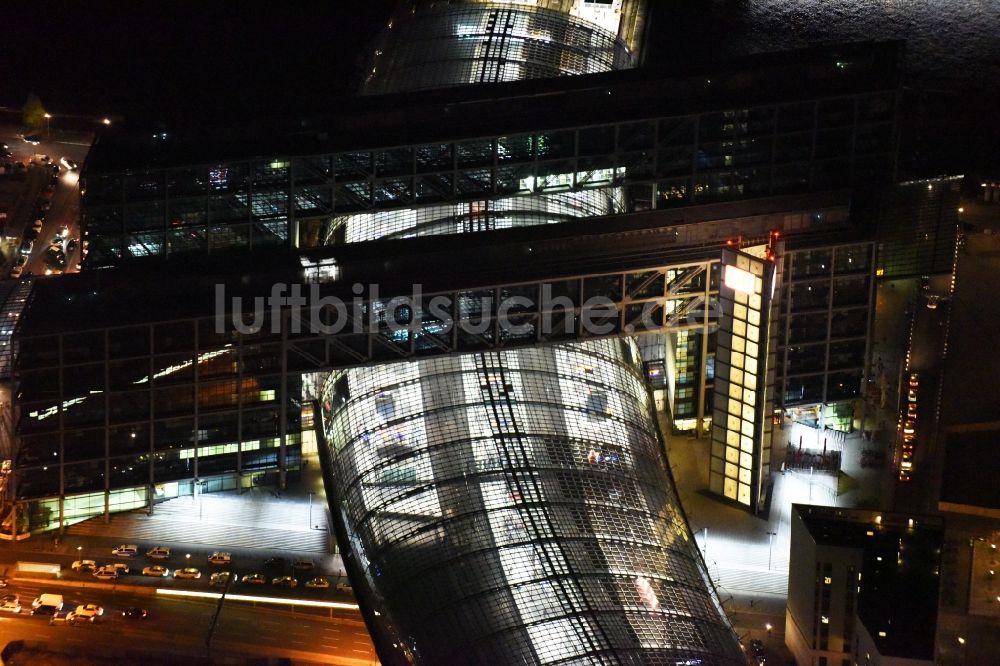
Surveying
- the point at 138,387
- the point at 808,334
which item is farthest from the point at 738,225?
the point at 138,387

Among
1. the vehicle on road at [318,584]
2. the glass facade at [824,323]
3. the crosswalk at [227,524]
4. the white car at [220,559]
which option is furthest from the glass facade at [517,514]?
the glass facade at [824,323]

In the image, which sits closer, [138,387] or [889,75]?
[138,387]

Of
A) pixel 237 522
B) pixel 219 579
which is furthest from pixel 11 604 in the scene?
Answer: pixel 237 522

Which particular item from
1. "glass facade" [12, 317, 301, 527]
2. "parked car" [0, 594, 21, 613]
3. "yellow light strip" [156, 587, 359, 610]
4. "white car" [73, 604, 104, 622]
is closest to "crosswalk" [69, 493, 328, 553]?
"glass facade" [12, 317, 301, 527]

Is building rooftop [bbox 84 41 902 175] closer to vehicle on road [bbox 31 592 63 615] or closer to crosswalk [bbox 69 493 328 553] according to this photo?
crosswalk [bbox 69 493 328 553]

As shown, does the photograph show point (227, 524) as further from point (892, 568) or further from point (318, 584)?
point (892, 568)

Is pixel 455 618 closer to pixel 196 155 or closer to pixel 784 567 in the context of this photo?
pixel 784 567
